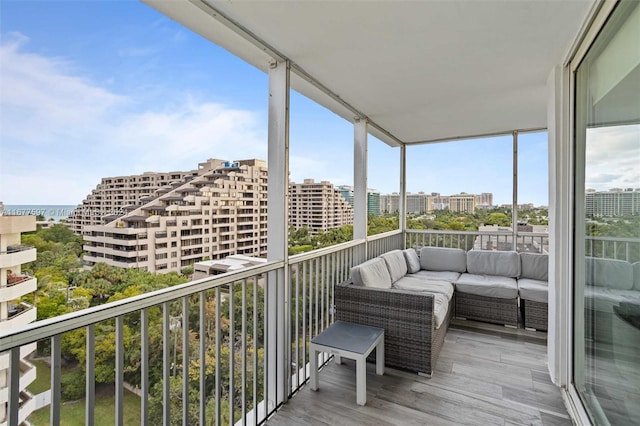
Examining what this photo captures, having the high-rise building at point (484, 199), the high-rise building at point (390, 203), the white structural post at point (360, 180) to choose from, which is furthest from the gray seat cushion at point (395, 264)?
the high-rise building at point (484, 199)

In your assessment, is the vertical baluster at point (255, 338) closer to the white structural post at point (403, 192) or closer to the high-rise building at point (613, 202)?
the high-rise building at point (613, 202)

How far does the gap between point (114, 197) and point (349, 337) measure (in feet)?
5.99

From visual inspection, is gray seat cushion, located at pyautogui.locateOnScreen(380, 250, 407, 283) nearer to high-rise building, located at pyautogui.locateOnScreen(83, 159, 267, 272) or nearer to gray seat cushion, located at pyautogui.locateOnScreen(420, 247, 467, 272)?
gray seat cushion, located at pyautogui.locateOnScreen(420, 247, 467, 272)

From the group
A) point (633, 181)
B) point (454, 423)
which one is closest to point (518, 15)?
point (633, 181)

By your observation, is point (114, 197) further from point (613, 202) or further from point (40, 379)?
point (613, 202)

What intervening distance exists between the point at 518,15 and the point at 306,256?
2.15m

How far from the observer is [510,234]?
4484 millimetres

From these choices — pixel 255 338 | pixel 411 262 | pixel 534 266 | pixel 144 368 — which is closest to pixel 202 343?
pixel 144 368

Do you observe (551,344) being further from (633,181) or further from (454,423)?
(633,181)

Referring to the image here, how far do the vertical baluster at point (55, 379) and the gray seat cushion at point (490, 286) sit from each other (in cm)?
372

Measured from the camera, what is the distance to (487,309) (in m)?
3.56

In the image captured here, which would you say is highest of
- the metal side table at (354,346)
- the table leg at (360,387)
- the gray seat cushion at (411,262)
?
the gray seat cushion at (411,262)

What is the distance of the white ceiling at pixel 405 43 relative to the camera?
1.73 metres

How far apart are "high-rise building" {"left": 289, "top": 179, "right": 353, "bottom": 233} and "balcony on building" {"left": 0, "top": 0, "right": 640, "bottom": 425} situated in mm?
262
